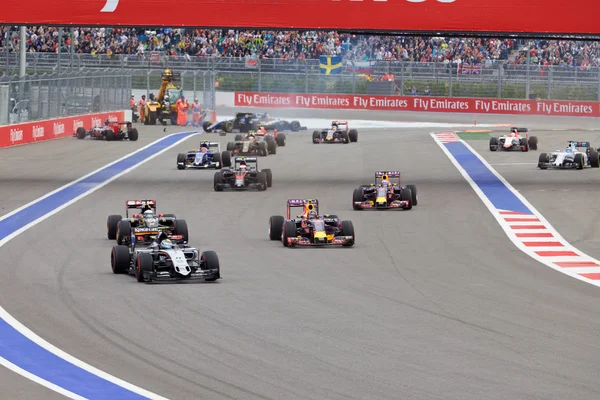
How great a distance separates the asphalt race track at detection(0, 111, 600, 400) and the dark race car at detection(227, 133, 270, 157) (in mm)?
10556

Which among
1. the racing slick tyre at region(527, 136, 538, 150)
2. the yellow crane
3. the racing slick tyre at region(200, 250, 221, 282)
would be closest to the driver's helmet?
the racing slick tyre at region(200, 250, 221, 282)

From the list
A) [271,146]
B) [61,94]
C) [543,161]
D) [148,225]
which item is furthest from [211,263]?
[61,94]

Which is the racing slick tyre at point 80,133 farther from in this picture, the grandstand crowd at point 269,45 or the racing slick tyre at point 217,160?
the grandstand crowd at point 269,45

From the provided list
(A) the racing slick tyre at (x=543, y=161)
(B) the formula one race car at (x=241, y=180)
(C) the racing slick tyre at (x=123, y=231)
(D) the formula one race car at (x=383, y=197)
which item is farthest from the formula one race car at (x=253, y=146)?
(C) the racing slick tyre at (x=123, y=231)

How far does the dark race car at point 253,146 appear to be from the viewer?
1583 inches

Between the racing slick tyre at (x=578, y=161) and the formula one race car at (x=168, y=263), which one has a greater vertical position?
the racing slick tyre at (x=578, y=161)

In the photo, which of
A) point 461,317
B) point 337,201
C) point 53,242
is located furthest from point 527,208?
point 461,317

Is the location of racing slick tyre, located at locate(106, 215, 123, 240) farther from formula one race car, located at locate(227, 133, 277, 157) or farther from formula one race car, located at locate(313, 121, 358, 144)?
formula one race car, located at locate(313, 121, 358, 144)

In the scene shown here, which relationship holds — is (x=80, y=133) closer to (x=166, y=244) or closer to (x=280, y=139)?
(x=280, y=139)

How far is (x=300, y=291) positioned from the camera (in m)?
16.8

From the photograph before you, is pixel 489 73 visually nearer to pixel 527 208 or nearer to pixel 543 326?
pixel 527 208

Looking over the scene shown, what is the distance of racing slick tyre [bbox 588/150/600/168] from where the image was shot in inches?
1490

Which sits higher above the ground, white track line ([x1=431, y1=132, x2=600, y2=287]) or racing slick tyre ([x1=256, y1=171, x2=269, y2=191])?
racing slick tyre ([x1=256, y1=171, x2=269, y2=191])

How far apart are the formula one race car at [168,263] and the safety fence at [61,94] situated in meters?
26.2
